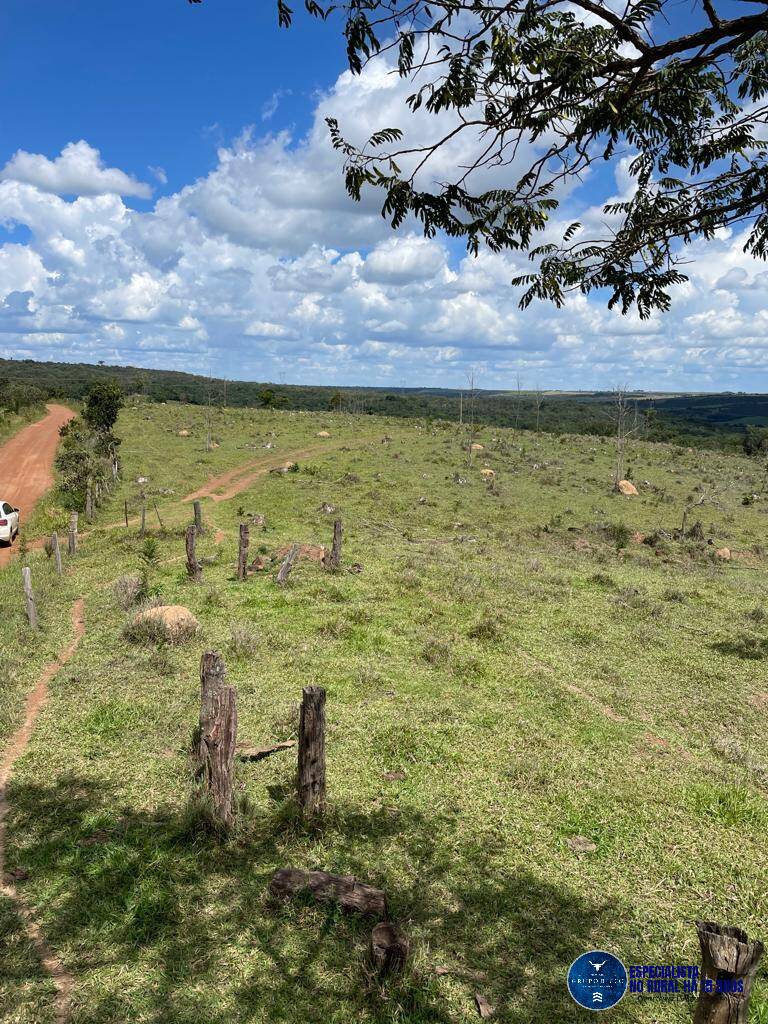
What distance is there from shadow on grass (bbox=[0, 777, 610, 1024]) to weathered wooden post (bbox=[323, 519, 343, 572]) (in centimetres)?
1189

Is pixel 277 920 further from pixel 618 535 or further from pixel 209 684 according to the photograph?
pixel 618 535

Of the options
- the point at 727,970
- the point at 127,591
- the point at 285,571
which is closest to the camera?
the point at 727,970

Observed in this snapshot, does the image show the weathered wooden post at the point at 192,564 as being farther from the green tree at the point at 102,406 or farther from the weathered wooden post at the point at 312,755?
the green tree at the point at 102,406

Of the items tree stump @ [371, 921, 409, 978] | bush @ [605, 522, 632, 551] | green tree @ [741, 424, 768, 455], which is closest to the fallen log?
tree stump @ [371, 921, 409, 978]

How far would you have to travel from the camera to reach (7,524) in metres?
23.1

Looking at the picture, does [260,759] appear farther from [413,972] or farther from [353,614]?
[353,614]

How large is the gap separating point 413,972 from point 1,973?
377 centimetres

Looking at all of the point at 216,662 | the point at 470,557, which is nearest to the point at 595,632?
the point at 470,557

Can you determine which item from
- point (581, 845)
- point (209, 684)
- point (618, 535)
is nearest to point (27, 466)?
point (618, 535)

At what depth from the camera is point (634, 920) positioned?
6.48 metres

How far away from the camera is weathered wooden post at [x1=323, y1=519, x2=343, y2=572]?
64.9 feet

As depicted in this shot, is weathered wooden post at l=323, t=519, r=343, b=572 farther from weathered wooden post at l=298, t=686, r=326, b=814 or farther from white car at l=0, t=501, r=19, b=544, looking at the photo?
white car at l=0, t=501, r=19, b=544

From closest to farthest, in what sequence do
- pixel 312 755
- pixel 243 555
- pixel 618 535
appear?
pixel 312 755 → pixel 243 555 → pixel 618 535

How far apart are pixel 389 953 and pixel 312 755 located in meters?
2.53
